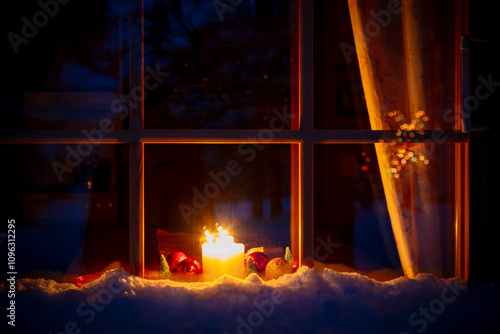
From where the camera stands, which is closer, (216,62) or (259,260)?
(259,260)

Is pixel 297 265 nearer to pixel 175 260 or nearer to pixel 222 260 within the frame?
pixel 222 260

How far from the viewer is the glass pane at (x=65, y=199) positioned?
1848mm

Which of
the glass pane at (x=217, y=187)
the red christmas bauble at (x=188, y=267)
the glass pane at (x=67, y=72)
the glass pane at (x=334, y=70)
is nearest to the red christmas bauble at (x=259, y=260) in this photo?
the red christmas bauble at (x=188, y=267)

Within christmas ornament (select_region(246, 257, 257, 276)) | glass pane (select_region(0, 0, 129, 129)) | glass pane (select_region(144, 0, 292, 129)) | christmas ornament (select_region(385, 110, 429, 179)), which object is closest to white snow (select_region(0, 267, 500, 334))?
christmas ornament (select_region(246, 257, 257, 276))

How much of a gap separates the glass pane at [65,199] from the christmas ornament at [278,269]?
0.80 metres

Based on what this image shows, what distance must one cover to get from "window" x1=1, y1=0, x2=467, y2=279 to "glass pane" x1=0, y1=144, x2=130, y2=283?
0.02 meters

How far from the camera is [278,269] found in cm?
124

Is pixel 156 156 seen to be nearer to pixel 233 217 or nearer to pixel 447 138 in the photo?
pixel 233 217

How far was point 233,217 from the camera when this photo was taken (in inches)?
103

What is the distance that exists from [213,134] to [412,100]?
69 cm

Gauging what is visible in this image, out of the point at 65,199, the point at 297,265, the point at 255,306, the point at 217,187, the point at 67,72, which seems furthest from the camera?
the point at 217,187

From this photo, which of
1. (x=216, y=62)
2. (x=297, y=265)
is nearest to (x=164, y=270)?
(x=297, y=265)

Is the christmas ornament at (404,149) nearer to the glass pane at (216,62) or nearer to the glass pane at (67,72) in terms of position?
the glass pane at (67,72)

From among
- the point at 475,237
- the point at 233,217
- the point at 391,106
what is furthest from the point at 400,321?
the point at 233,217
